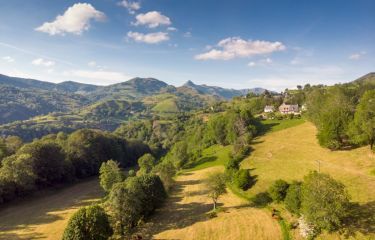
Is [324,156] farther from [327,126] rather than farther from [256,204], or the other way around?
[256,204]

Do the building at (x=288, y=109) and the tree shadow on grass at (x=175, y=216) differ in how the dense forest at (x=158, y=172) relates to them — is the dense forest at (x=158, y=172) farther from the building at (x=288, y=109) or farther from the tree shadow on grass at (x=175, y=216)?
the building at (x=288, y=109)

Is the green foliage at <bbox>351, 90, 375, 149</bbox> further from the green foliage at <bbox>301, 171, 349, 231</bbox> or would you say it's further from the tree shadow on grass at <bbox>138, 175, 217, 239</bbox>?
the tree shadow on grass at <bbox>138, 175, 217, 239</bbox>

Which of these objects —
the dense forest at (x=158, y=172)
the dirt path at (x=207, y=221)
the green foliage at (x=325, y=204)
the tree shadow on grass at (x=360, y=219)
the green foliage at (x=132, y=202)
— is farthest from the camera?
the green foliage at (x=132, y=202)

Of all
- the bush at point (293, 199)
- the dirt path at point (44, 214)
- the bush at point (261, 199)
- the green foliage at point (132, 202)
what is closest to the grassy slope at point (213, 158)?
the bush at point (261, 199)

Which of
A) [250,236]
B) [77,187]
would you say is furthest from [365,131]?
[77,187]

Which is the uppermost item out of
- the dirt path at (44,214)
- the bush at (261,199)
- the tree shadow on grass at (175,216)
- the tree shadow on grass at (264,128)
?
the tree shadow on grass at (264,128)

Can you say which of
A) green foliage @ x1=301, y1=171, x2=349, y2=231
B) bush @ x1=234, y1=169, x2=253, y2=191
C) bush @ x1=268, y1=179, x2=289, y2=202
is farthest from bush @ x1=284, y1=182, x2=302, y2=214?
bush @ x1=234, y1=169, x2=253, y2=191
